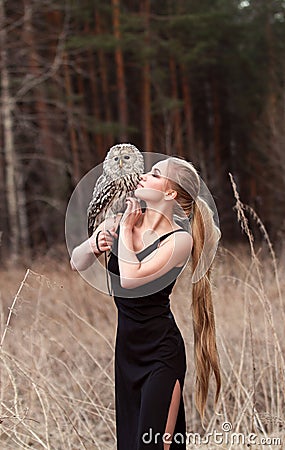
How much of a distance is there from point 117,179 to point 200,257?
13.8 inches

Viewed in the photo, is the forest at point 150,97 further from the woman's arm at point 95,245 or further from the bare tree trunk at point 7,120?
the woman's arm at point 95,245

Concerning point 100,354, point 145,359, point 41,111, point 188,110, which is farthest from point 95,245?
point 188,110

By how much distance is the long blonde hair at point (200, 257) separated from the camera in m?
1.98

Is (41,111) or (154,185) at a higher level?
(41,111)

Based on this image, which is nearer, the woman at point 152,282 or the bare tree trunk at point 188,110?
the woman at point 152,282

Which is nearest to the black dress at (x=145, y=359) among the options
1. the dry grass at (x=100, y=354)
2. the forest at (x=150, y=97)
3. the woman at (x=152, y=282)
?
the woman at (x=152, y=282)

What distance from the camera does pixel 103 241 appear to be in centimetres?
194

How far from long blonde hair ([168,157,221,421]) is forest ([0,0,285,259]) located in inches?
339

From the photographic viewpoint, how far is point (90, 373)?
167 inches

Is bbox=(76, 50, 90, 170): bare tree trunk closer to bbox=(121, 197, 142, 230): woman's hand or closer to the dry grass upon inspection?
the dry grass

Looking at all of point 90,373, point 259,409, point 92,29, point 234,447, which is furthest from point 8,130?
point 234,447

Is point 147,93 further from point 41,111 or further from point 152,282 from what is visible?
point 152,282

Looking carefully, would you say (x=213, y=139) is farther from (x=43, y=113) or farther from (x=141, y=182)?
(x=141, y=182)

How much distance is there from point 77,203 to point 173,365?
0.55m
